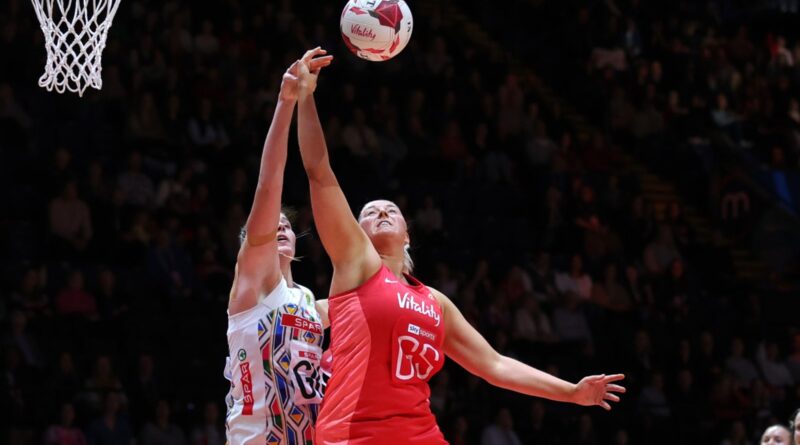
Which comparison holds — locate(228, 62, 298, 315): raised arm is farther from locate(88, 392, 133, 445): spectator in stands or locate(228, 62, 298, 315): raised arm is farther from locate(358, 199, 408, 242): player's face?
locate(88, 392, 133, 445): spectator in stands

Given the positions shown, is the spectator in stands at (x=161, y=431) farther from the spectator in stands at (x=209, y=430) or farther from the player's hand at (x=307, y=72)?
→ the player's hand at (x=307, y=72)

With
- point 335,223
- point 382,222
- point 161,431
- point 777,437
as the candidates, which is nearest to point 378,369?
point 335,223

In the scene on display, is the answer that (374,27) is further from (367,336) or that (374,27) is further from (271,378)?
(271,378)

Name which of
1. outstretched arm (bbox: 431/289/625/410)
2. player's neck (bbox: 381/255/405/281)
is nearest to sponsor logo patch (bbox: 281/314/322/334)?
player's neck (bbox: 381/255/405/281)

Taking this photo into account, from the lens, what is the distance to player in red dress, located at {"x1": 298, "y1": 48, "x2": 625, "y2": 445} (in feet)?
15.7

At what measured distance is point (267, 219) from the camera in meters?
5.10

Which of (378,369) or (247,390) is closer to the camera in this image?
(378,369)

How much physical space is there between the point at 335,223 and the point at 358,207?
774 cm

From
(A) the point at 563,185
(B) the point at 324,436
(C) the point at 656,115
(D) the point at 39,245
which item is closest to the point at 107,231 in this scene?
(D) the point at 39,245

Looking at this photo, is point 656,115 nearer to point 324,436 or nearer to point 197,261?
point 197,261

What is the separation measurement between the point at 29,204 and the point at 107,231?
76 cm

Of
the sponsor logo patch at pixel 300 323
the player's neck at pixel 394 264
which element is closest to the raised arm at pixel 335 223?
the player's neck at pixel 394 264

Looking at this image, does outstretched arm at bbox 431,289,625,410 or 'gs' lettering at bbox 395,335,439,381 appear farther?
outstretched arm at bbox 431,289,625,410

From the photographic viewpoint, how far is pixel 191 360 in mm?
10844
